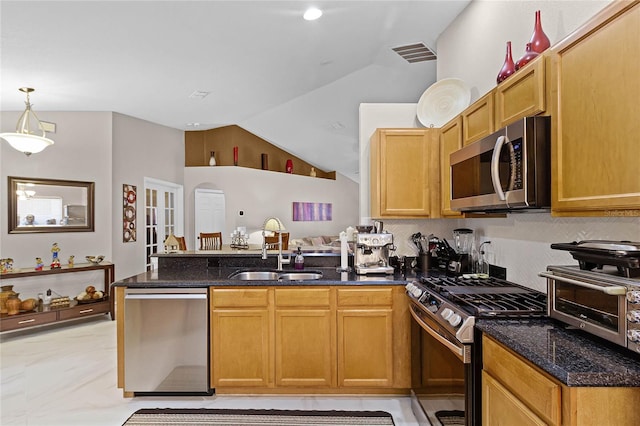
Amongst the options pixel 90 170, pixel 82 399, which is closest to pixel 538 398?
pixel 82 399

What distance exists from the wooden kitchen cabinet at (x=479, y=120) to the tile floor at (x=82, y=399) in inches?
74.3

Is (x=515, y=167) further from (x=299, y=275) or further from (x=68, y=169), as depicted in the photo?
(x=68, y=169)

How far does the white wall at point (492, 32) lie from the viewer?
6.71ft

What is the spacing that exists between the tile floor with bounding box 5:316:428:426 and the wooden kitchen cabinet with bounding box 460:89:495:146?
189cm

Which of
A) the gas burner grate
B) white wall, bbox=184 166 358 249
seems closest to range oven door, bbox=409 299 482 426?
the gas burner grate

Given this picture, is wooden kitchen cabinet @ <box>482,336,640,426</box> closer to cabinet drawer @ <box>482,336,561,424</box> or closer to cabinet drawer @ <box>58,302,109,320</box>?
cabinet drawer @ <box>482,336,561,424</box>

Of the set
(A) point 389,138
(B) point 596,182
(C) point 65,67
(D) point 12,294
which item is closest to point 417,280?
(A) point 389,138

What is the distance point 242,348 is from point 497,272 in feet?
6.32

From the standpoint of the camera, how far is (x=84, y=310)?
15.6ft

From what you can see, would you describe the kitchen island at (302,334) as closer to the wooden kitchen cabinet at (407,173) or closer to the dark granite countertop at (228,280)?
the dark granite countertop at (228,280)

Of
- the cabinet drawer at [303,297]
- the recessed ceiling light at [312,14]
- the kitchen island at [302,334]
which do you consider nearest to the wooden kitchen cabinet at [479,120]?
the kitchen island at [302,334]

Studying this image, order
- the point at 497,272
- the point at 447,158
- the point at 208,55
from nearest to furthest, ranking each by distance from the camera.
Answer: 1. the point at 497,272
2. the point at 447,158
3. the point at 208,55

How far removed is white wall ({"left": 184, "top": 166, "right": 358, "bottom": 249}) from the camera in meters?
7.68

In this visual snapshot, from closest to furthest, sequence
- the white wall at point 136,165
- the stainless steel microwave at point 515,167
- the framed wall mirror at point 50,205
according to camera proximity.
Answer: the stainless steel microwave at point 515,167 < the framed wall mirror at point 50,205 < the white wall at point 136,165
